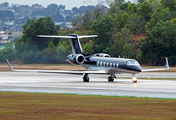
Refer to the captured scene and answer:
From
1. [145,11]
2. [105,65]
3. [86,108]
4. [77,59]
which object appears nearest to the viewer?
[86,108]

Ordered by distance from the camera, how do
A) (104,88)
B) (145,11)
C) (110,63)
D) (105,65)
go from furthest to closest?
1. (145,11)
2. (105,65)
3. (110,63)
4. (104,88)

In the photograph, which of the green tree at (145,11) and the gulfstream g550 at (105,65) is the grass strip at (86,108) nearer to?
the gulfstream g550 at (105,65)

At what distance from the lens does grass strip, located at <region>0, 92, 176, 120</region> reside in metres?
17.1

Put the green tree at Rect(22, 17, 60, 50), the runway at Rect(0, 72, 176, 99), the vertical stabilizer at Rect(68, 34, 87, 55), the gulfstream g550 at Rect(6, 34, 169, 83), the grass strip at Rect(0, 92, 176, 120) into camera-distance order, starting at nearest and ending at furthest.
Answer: the grass strip at Rect(0, 92, 176, 120) < the runway at Rect(0, 72, 176, 99) < the gulfstream g550 at Rect(6, 34, 169, 83) < the vertical stabilizer at Rect(68, 34, 87, 55) < the green tree at Rect(22, 17, 60, 50)

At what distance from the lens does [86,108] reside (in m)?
19.7

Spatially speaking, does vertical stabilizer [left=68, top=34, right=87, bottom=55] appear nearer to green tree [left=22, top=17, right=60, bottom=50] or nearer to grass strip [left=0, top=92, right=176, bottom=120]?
grass strip [left=0, top=92, right=176, bottom=120]

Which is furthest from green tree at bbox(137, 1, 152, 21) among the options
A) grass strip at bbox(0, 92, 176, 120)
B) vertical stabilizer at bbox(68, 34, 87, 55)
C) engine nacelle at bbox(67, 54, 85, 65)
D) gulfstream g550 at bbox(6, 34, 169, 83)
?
grass strip at bbox(0, 92, 176, 120)

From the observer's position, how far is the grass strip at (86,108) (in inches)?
674

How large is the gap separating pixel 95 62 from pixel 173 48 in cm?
4331

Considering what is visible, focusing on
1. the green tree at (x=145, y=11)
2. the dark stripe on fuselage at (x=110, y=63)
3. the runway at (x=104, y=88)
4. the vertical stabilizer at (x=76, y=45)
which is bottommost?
the runway at (x=104, y=88)

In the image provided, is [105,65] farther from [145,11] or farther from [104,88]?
[145,11]

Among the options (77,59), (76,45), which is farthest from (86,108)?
(76,45)

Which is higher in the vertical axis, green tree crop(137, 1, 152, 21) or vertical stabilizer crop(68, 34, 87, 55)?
green tree crop(137, 1, 152, 21)

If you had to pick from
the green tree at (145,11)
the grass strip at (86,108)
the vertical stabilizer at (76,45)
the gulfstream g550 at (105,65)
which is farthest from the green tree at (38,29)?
the grass strip at (86,108)
